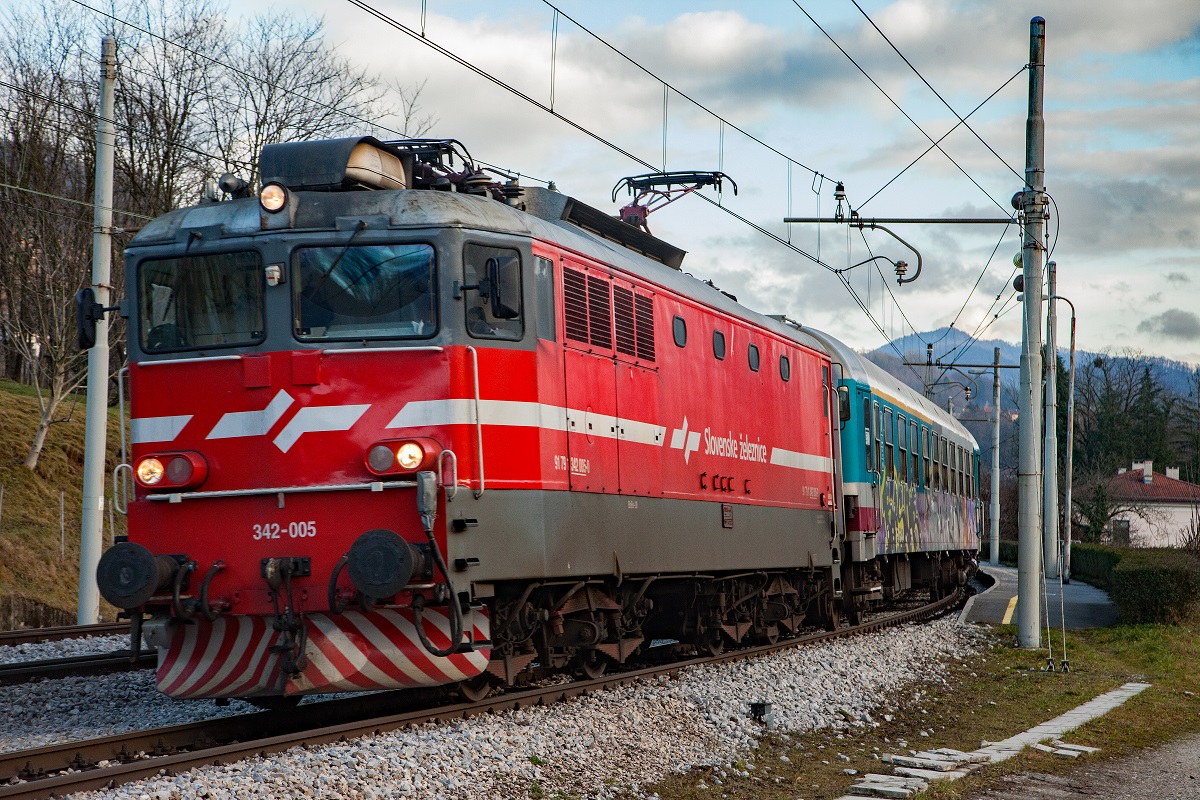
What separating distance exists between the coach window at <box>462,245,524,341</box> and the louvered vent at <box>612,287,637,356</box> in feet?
5.44

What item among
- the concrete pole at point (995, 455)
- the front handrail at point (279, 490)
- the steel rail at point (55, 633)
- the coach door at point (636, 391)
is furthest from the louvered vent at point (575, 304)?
the concrete pole at point (995, 455)

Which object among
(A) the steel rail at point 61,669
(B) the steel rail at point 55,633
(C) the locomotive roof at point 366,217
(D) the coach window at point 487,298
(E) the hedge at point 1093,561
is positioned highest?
(C) the locomotive roof at point 366,217

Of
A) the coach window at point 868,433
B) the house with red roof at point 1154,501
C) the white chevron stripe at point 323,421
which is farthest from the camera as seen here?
the house with red roof at point 1154,501

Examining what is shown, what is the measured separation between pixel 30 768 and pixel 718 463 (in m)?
7.27

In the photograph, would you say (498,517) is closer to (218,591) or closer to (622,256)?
(218,591)

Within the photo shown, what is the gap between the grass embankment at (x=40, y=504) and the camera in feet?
78.0

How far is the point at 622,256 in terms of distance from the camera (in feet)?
36.9

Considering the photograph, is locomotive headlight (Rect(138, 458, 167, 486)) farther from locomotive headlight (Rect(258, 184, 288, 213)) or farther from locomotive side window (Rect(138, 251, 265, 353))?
locomotive headlight (Rect(258, 184, 288, 213))

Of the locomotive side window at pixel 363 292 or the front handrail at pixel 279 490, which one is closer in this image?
the front handrail at pixel 279 490

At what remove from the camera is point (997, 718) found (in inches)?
445

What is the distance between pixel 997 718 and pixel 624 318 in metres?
4.93

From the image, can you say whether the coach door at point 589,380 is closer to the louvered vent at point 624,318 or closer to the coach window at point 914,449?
the louvered vent at point 624,318

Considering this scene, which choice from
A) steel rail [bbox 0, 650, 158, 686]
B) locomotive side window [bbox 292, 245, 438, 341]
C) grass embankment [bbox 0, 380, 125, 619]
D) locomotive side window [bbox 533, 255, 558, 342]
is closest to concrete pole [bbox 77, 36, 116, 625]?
steel rail [bbox 0, 650, 158, 686]

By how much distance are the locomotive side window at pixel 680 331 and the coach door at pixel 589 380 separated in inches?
56.5
